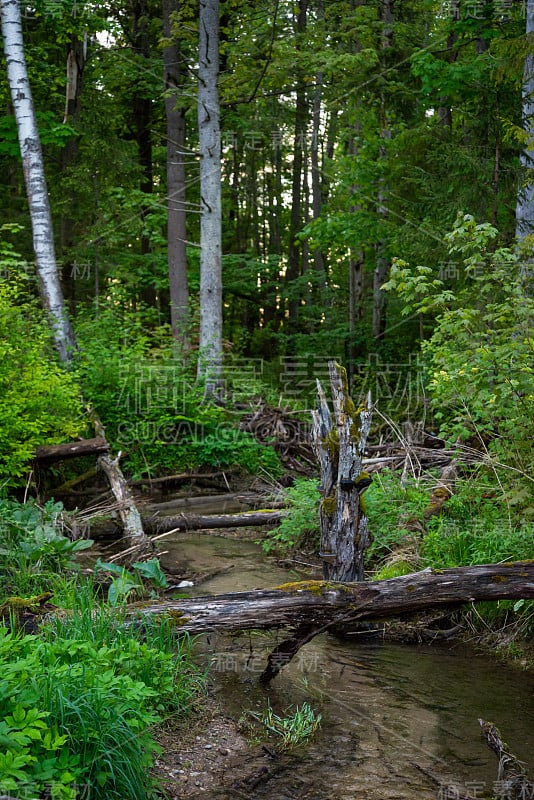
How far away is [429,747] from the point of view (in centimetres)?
473

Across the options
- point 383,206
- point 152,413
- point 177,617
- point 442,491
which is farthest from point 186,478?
point 383,206

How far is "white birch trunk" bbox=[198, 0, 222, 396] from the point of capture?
14.2 metres

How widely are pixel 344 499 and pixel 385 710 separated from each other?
6.68ft

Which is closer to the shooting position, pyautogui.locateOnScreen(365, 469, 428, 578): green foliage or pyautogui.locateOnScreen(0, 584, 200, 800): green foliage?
pyautogui.locateOnScreen(0, 584, 200, 800): green foliage

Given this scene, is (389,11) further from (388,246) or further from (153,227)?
(153,227)

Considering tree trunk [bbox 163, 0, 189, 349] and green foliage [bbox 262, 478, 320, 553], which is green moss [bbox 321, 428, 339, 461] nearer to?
green foliage [bbox 262, 478, 320, 553]

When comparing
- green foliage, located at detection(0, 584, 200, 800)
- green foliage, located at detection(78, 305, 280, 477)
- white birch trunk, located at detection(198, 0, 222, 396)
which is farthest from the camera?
white birch trunk, located at detection(198, 0, 222, 396)

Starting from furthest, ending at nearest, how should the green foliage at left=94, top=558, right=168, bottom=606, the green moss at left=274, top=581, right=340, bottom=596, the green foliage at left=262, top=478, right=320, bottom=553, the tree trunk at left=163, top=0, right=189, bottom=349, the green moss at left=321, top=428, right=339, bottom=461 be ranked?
the tree trunk at left=163, top=0, right=189, bottom=349
the green foliage at left=262, top=478, right=320, bottom=553
the green moss at left=321, top=428, right=339, bottom=461
the green foliage at left=94, top=558, right=168, bottom=606
the green moss at left=274, top=581, right=340, bottom=596

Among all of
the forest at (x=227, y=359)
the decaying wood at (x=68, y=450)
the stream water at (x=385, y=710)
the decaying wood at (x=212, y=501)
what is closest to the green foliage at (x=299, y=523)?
the forest at (x=227, y=359)

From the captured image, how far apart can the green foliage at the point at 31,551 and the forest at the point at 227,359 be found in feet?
0.12

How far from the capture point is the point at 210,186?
1455cm

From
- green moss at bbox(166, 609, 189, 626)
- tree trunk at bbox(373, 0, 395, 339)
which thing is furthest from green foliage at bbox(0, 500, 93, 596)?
tree trunk at bbox(373, 0, 395, 339)

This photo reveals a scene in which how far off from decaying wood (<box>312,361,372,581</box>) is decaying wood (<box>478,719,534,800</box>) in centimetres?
251

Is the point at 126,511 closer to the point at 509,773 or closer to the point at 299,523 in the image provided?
the point at 299,523
